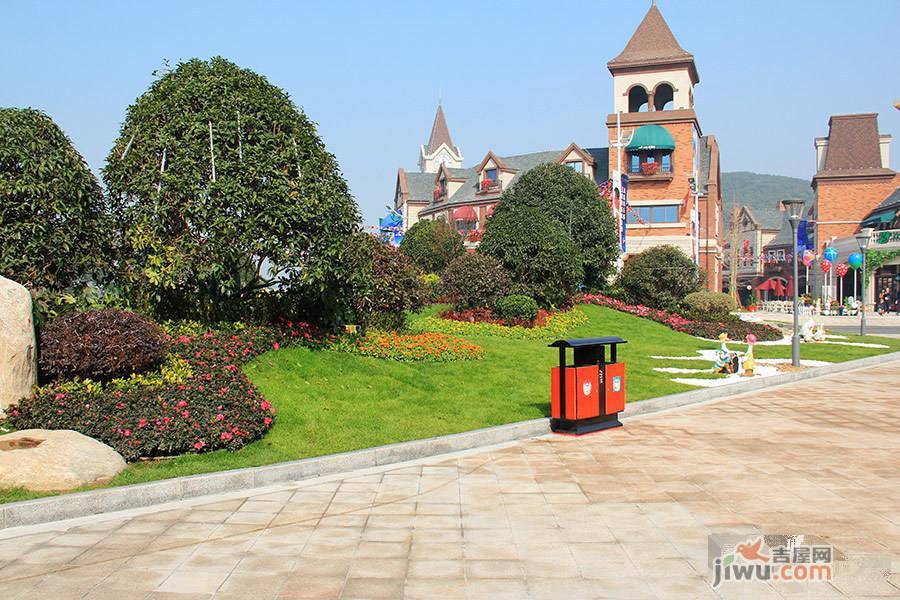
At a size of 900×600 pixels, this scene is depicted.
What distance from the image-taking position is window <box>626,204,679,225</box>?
55625 mm

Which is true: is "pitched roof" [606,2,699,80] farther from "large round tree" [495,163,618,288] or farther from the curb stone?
the curb stone

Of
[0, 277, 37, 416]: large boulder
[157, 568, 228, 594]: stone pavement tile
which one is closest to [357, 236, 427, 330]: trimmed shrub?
[0, 277, 37, 416]: large boulder

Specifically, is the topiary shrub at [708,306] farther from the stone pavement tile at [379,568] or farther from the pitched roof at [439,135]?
the pitched roof at [439,135]

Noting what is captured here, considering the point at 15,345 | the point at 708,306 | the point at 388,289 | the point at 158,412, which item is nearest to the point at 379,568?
the point at 158,412

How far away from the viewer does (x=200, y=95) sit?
13531 millimetres

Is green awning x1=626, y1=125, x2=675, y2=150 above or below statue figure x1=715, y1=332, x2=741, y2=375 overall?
above

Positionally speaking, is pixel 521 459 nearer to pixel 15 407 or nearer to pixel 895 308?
pixel 15 407

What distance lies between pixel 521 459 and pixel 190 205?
718cm

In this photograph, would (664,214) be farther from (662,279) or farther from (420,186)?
(420,186)

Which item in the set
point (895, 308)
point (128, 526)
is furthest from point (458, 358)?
point (895, 308)

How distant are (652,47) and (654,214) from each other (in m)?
13.3

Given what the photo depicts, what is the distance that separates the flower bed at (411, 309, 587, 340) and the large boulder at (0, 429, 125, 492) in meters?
14.7

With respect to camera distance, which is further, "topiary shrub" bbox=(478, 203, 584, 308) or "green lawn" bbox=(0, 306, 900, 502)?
"topiary shrub" bbox=(478, 203, 584, 308)

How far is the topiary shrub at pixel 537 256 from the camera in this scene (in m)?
29.0
